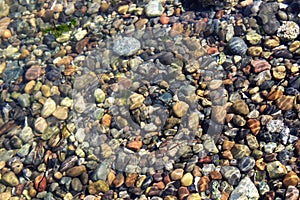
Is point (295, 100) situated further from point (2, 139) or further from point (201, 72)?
point (2, 139)

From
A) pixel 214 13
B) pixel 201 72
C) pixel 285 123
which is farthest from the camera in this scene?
pixel 214 13

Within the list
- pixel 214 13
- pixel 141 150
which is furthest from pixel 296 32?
pixel 141 150

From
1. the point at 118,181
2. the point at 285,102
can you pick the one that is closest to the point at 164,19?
the point at 285,102

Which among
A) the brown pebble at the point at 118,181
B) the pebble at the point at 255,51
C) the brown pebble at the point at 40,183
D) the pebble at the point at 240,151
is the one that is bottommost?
the brown pebble at the point at 40,183

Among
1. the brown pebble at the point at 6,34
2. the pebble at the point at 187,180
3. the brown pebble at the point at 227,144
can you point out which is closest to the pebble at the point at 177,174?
the pebble at the point at 187,180

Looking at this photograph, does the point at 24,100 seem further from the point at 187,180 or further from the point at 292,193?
the point at 292,193

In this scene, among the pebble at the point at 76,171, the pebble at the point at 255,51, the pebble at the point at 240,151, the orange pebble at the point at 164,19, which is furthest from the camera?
the orange pebble at the point at 164,19

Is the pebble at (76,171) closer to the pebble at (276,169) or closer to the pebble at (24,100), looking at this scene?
the pebble at (24,100)
